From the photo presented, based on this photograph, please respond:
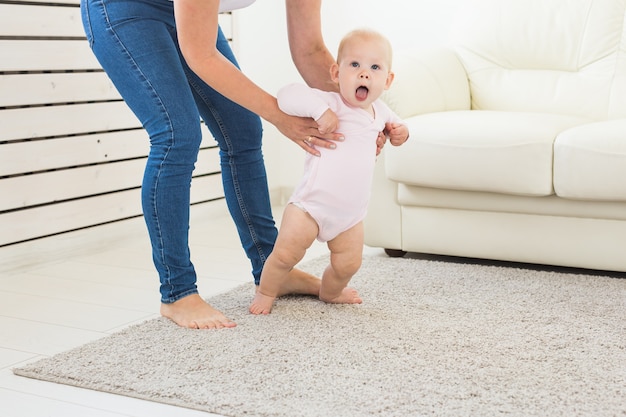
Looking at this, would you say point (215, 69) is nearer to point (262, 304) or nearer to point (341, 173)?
point (341, 173)

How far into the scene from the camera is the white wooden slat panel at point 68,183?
8.93ft

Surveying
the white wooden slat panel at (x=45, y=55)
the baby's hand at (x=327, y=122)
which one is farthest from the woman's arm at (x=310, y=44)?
the white wooden slat panel at (x=45, y=55)

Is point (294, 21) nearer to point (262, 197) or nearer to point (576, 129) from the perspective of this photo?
Answer: point (262, 197)

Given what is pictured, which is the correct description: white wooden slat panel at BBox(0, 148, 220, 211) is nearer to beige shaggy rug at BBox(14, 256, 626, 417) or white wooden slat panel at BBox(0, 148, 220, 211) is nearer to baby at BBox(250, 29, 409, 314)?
beige shaggy rug at BBox(14, 256, 626, 417)

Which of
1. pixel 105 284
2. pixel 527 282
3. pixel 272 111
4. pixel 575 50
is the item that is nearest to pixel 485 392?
pixel 272 111

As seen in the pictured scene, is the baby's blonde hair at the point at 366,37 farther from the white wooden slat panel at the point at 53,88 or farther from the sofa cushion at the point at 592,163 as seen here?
the white wooden slat panel at the point at 53,88

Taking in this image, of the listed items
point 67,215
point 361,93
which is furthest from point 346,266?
point 67,215

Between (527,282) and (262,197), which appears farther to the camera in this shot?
(527,282)

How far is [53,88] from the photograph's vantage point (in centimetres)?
284

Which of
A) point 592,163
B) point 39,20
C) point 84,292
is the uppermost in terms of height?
point 39,20

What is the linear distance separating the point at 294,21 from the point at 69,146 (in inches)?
45.4

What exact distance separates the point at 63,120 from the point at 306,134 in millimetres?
1264

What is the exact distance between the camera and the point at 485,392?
1561 millimetres

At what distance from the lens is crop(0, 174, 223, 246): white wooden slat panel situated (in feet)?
8.96
